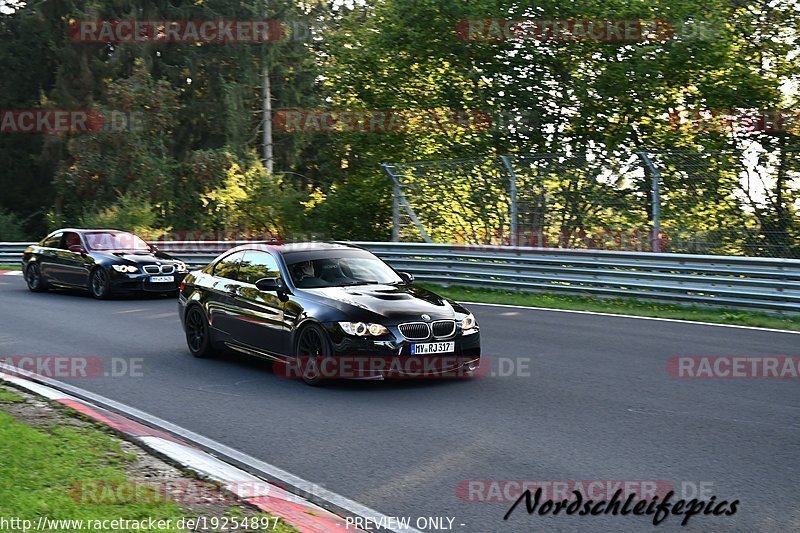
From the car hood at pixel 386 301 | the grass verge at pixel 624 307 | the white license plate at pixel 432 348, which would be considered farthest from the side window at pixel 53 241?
the white license plate at pixel 432 348

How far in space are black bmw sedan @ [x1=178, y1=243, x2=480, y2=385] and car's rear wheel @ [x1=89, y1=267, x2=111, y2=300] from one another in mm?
7424

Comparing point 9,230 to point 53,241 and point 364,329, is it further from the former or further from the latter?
point 364,329

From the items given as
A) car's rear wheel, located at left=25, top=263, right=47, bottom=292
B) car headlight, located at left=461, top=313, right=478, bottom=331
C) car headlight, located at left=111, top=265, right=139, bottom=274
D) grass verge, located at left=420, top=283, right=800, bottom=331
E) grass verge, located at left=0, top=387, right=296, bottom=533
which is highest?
car headlight, located at left=111, top=265, right=139, bottom=274

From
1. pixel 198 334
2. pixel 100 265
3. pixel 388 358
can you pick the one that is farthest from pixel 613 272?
pixel 100 265

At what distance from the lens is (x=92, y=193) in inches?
1700

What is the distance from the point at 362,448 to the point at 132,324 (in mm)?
8593

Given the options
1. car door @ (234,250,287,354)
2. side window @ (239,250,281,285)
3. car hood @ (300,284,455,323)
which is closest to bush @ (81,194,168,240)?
side window @ (239,250,281,285)

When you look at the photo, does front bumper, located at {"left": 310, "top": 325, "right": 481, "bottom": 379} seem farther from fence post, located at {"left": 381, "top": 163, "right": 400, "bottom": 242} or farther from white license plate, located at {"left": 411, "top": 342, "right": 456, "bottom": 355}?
fence post, located at {"left": 381, "top": 163, "right": 400, "bottom": 242}

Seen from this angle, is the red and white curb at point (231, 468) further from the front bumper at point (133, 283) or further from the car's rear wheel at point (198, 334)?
the front bumper at point (133, 283)

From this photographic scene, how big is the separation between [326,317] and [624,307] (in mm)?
7993

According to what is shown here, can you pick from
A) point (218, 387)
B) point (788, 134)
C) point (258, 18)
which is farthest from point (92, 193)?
point (218, 387)

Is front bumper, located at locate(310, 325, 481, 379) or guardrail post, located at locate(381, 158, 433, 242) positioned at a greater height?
guardrail post, located at locate(381, 158, 433, 242)

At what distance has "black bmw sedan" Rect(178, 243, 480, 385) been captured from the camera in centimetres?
948

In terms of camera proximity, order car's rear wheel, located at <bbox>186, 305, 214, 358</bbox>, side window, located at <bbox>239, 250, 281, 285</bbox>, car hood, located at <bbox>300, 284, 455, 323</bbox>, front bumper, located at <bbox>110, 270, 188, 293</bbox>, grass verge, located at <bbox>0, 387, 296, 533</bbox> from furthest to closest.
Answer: front bumper, located at <bbox>110, 270, 188, 293</bbox>
car's rear wheel, located at <bbox>186, 305, 214, 358</bbox>
side window, located at <bbox>239, 250, 281, 285</bbox>
car hood, located at <bbox>300, 284, 455, 323</bbox>
grass verge, located at <bbox>0, 387, 296, 533</bbox>
